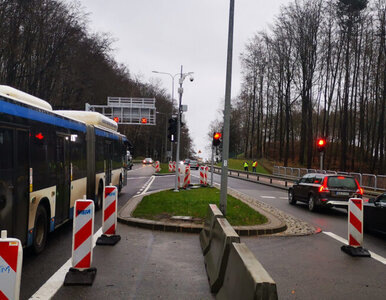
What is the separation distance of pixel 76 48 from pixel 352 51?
83.8ft

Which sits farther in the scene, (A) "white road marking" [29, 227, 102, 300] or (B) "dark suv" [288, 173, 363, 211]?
(B) "dark suv" [288, 173, 363, 211]

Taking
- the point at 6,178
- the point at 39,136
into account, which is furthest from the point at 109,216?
the point at 6,178

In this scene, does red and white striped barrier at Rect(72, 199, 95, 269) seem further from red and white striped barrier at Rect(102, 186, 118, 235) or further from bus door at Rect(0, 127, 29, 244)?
red and white striped barrier at Rect(102, 186, 118, 235)

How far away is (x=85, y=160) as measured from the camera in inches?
459

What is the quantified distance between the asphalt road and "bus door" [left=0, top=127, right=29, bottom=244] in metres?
0.76

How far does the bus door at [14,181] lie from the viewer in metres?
5.79

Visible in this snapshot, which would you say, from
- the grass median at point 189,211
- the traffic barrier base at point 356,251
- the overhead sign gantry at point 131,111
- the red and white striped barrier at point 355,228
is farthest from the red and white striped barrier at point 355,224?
the overhead sign gantry at point 131,111

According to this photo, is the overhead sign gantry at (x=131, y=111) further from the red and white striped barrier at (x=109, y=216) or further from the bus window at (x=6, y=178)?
the bus window at (x=6, y=178)

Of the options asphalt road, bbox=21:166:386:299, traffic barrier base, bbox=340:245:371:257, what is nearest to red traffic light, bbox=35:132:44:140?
asphalt road, bbox=21:166:386:299

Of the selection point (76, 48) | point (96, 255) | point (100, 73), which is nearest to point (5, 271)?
point (96, 255)

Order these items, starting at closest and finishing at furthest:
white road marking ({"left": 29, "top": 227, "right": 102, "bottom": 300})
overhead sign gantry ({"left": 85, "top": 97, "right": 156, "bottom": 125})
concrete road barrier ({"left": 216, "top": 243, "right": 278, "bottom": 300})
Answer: concrete road barrier ({"left": 216, "top": 243, "right": 278, "bottom": 300}) → white road marking ({"left": 29, "top": 227, "right": 102, "bottom": 300}) → overhead sign gantry ({"left": 85, "top": 97, "right": 156, "bottom": 125})

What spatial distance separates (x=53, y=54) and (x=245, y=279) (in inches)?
1341

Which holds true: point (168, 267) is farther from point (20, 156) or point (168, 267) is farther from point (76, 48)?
point (76, 48)

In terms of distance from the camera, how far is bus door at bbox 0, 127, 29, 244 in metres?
5.79
